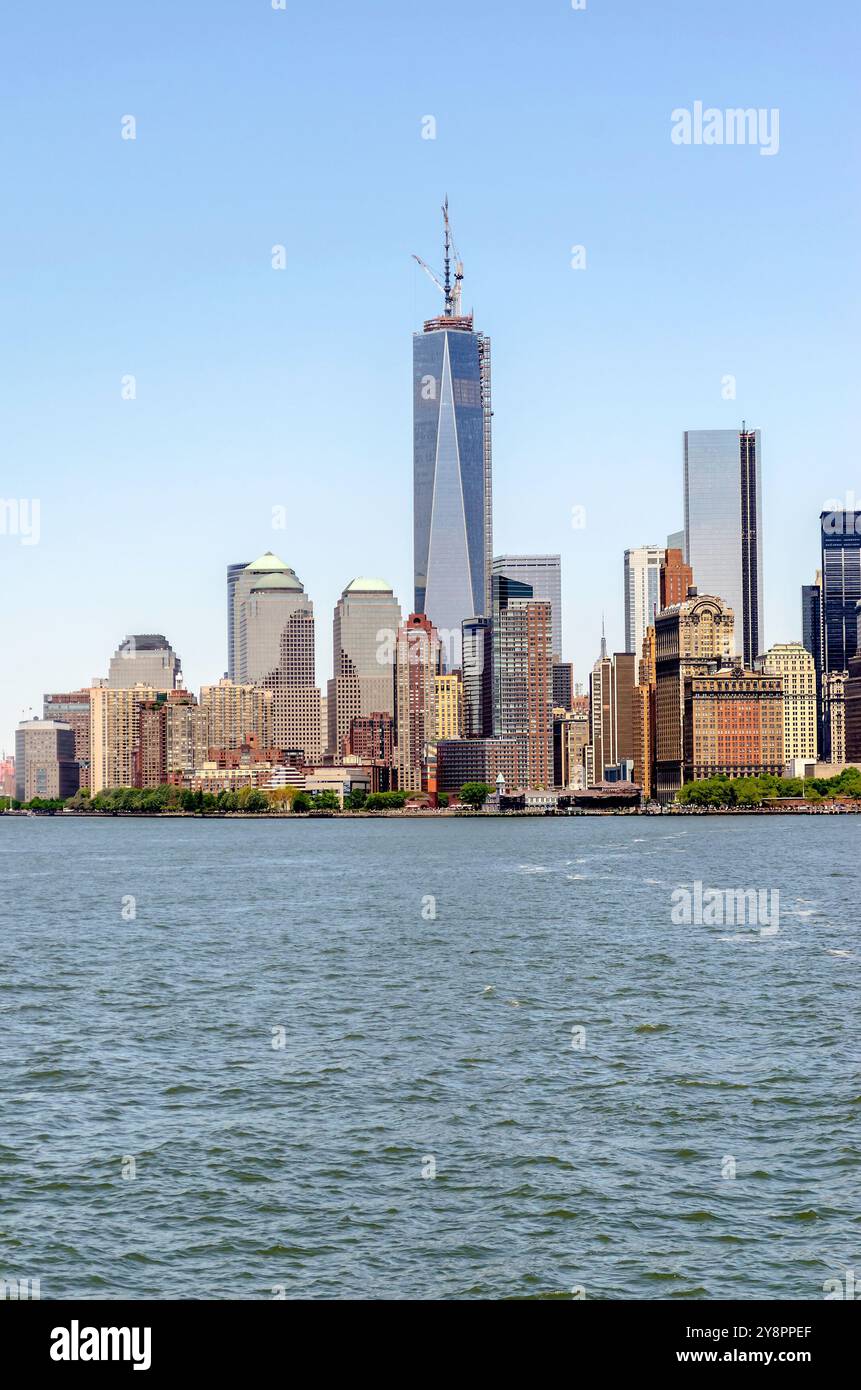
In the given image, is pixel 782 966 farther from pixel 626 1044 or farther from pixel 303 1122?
pixel 303 1122

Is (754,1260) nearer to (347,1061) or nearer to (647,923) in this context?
(347,1061)

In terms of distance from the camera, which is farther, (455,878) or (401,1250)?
(455,878)

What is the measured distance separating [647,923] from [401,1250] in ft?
143

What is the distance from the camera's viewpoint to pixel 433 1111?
87.9 feet

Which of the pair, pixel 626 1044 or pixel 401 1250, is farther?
pixel 626 1044

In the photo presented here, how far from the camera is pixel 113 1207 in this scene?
21484 millimetres

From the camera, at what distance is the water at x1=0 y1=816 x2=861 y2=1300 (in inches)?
753

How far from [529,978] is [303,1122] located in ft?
63.3

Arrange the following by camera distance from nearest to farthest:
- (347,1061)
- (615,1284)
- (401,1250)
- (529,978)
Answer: (615,1284) → (401,1250) → (347,1061) → (529,978)

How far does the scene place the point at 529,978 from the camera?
44.7 m

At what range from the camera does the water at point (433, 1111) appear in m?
19.1

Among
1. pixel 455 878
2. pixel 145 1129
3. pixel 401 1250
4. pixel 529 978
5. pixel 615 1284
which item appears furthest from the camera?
pixel 455 878

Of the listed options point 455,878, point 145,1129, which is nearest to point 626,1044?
point 145,1129

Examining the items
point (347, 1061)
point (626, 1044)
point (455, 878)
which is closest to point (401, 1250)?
point (347, 1061)
